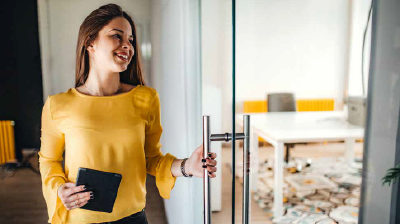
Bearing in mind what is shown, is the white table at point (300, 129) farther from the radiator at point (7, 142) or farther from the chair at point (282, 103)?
the radiator at point (7, 142)

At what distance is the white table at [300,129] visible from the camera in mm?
533

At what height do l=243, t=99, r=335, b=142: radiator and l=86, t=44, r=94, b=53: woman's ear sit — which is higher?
l=86, t=44, r=94, b=53: woman's ear

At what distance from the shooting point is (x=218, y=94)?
0.82 meters

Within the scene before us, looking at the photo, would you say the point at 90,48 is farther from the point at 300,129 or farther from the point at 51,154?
the point at 300,129

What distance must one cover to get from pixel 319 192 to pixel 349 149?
138mm

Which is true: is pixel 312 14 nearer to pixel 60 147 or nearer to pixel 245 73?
pixel 245 73

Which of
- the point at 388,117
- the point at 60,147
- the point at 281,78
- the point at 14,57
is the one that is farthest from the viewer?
the point at 14,57

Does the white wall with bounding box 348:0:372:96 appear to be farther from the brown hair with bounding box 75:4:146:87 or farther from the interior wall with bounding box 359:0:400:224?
the brown hair with bounding box 75:4:146:87

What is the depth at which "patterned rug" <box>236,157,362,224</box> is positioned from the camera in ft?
1.80

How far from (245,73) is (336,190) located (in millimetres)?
302

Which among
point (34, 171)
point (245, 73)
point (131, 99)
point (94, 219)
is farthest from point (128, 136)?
point (34, 171)

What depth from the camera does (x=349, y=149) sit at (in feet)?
1.73

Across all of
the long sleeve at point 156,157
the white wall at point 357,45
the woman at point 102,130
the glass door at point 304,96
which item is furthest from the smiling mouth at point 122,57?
the white wall at point 357,45

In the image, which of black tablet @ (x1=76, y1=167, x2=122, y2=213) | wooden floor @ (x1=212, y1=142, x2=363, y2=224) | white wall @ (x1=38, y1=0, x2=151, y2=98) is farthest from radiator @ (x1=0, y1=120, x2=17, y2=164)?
wooden floor @ (x1=212, y1=142, x2=363, y2=224)
